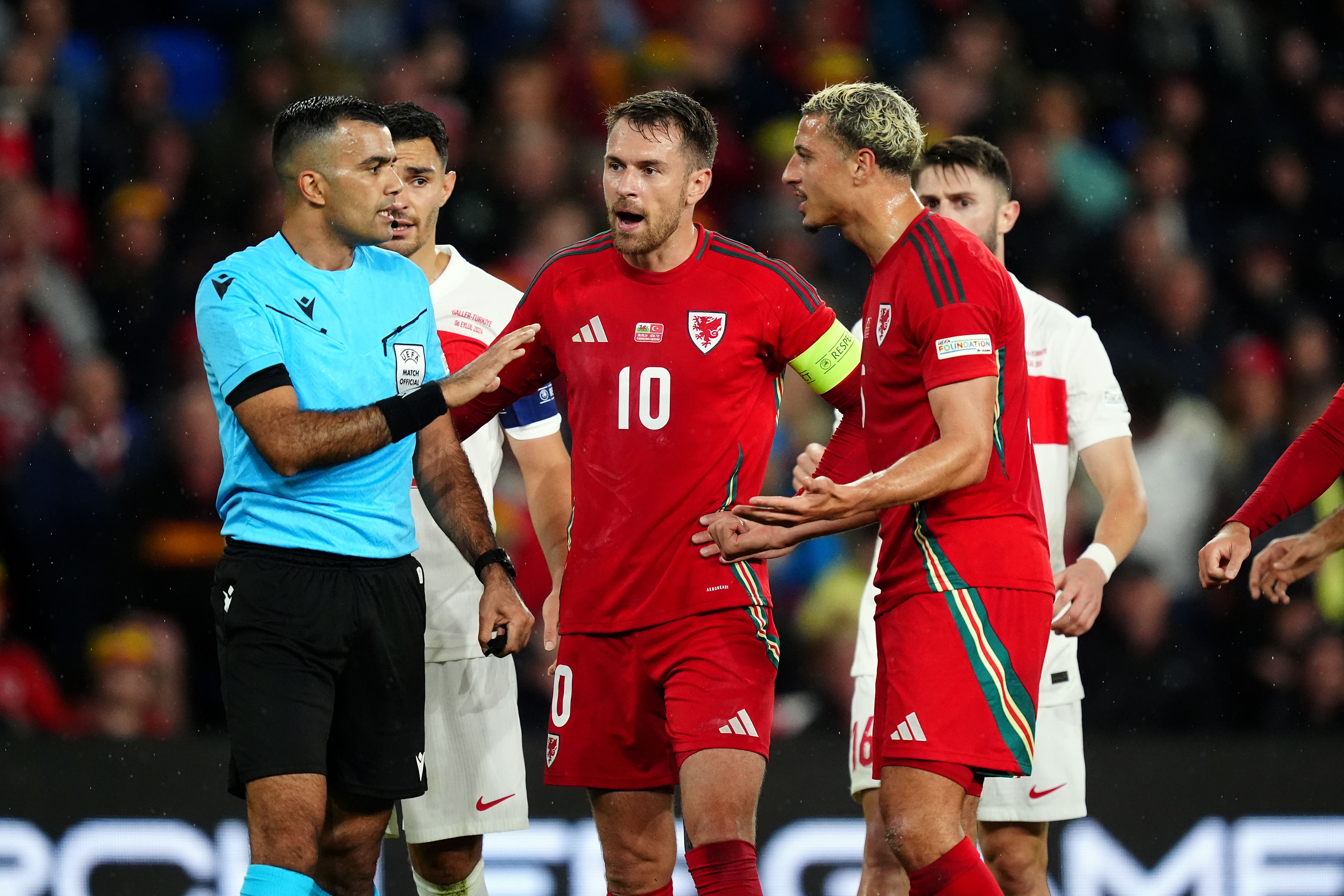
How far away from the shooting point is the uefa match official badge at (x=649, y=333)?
14.4 feet

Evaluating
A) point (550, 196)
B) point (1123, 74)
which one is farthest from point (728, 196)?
point (1123, 74)

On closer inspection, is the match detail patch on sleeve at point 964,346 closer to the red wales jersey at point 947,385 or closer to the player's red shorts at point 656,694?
the red wales jersey at point 947,385

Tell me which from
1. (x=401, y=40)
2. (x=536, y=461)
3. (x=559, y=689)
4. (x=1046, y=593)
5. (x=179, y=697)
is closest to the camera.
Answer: (x=1046, y=593)

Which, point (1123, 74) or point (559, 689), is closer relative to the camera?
point (559, 689)

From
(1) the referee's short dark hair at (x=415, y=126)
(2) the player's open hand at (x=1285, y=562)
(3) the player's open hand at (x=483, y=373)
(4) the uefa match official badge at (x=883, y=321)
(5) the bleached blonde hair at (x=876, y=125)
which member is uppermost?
(1) the referee's short dark hair at (x=415, y=126)

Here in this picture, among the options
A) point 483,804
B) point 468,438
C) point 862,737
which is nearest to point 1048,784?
point 862,737

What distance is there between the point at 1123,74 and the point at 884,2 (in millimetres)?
1500

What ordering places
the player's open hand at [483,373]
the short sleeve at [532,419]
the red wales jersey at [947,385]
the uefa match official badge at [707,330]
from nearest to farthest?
the red wales jersey at [947,385]
the player's open hand at [483,373]
the uefa match official badge at [707,330]
the short sleeve at [532,419]

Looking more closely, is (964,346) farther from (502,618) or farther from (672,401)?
(502,618)

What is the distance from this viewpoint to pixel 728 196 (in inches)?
363

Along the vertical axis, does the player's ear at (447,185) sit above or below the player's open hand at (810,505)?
above

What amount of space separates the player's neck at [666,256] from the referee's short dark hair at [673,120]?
0.18 m

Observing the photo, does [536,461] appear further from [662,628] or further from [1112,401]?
[1112,401]

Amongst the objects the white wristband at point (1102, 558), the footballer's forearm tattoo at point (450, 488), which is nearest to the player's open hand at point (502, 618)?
the footballer's forearm tattoo at point (450, 488)
